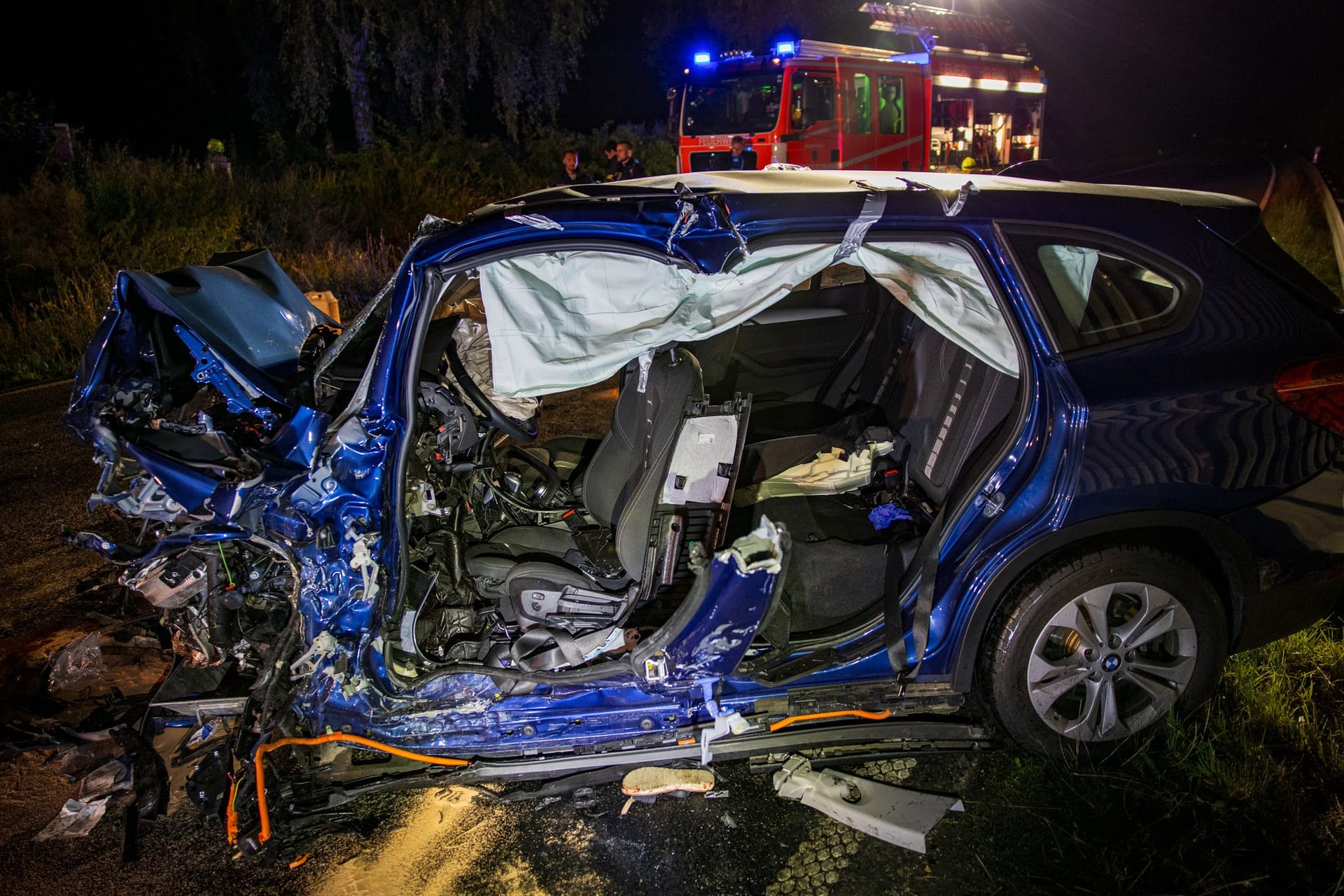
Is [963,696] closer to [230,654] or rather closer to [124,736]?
[230,654]

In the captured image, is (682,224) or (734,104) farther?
(734,104)

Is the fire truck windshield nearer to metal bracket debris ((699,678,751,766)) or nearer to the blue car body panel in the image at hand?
the blue car body panel

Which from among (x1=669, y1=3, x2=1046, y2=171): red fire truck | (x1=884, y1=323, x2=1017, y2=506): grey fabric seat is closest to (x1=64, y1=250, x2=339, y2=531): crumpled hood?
(x1=884, y1=323, x2=1017, y2=506): grey fabric seat

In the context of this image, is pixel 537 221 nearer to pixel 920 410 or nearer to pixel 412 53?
pixel 920 410

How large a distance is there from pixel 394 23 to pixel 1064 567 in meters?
15.2

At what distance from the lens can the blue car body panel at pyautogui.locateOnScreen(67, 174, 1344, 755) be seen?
2.36 m

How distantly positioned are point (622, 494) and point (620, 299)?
0.89 metres

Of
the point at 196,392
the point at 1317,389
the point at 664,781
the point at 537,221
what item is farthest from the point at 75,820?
the point at 1317,389

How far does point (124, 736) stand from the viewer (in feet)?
8.75

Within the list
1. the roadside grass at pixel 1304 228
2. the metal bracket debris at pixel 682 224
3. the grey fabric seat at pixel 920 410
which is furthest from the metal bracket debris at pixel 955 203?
the roadside grass at pixel 1304 228

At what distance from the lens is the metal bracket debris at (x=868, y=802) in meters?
2.49

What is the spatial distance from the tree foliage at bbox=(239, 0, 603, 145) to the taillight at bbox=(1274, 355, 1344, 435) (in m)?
14.8

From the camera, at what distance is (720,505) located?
2.77 metres

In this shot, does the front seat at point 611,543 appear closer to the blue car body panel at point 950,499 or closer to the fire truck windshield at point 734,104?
the blue car body panel at point 950,499
